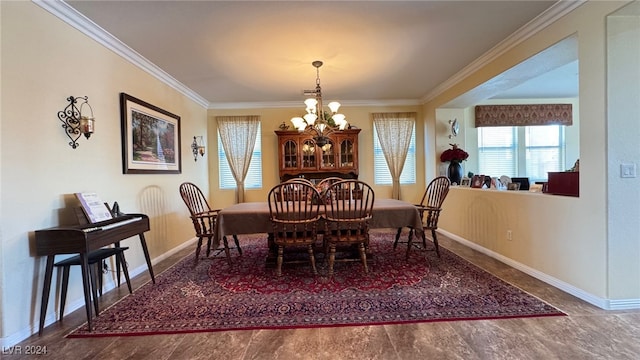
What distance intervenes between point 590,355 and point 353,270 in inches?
73.2

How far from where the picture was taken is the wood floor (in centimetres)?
167

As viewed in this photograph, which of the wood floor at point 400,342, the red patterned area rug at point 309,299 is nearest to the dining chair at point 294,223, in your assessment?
the red patterned area rug at point 309,299

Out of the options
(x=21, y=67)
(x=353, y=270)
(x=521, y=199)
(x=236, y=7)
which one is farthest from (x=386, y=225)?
(x=21, y=67)

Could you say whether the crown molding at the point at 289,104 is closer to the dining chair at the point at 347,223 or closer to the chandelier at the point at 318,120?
the chandelier at the point at 318,120

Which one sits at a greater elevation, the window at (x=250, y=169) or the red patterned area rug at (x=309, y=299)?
the window at (x=250, y=169)

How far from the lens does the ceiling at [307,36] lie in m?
2.33

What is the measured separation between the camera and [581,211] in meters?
2.31

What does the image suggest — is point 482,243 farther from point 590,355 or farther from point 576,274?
point 590,355

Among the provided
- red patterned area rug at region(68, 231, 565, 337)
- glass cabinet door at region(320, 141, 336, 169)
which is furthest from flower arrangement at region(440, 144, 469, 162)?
red patterned area rug at region(68, 231, 565, 337)

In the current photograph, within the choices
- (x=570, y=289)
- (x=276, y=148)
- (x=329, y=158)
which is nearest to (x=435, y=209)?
(x=570, y=289)

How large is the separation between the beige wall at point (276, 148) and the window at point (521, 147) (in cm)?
139

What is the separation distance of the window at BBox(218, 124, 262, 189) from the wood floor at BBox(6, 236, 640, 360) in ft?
11.7

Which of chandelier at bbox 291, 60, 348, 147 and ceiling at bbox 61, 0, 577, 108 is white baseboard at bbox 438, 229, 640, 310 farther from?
chandelier at bbox 291, 60, 348, 147

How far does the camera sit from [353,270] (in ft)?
9.93
